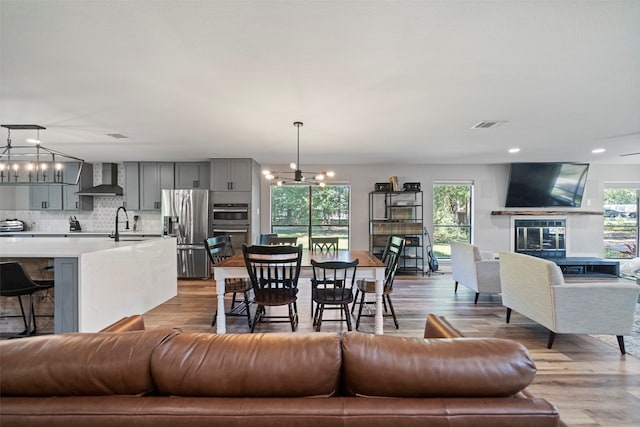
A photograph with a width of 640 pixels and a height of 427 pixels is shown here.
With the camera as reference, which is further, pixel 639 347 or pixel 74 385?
pixel 639 347

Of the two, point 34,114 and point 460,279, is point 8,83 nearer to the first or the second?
point 34,114

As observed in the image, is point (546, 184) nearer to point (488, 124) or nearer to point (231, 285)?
point (488, 124)

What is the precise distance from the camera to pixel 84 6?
1.55 meters

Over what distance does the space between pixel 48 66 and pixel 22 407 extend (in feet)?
7.67

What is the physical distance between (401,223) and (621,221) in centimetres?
497

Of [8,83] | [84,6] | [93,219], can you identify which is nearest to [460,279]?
[84,6]

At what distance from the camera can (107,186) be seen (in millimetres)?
5883

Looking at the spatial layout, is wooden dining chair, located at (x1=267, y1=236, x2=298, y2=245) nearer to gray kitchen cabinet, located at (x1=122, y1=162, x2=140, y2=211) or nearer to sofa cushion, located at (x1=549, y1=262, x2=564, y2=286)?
sofa cushion, located at (x1=549, y1=262, x2=564, y2=286)

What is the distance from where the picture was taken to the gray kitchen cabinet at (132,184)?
6.07 metres

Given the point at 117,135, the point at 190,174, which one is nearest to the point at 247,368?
the point at 117,135

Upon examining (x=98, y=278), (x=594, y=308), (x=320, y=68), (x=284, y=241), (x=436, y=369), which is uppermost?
(x=320, y=68)

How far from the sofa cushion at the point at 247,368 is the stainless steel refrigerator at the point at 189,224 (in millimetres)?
4907

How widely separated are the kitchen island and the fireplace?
6947 millimetres

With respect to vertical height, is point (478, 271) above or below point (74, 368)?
below
